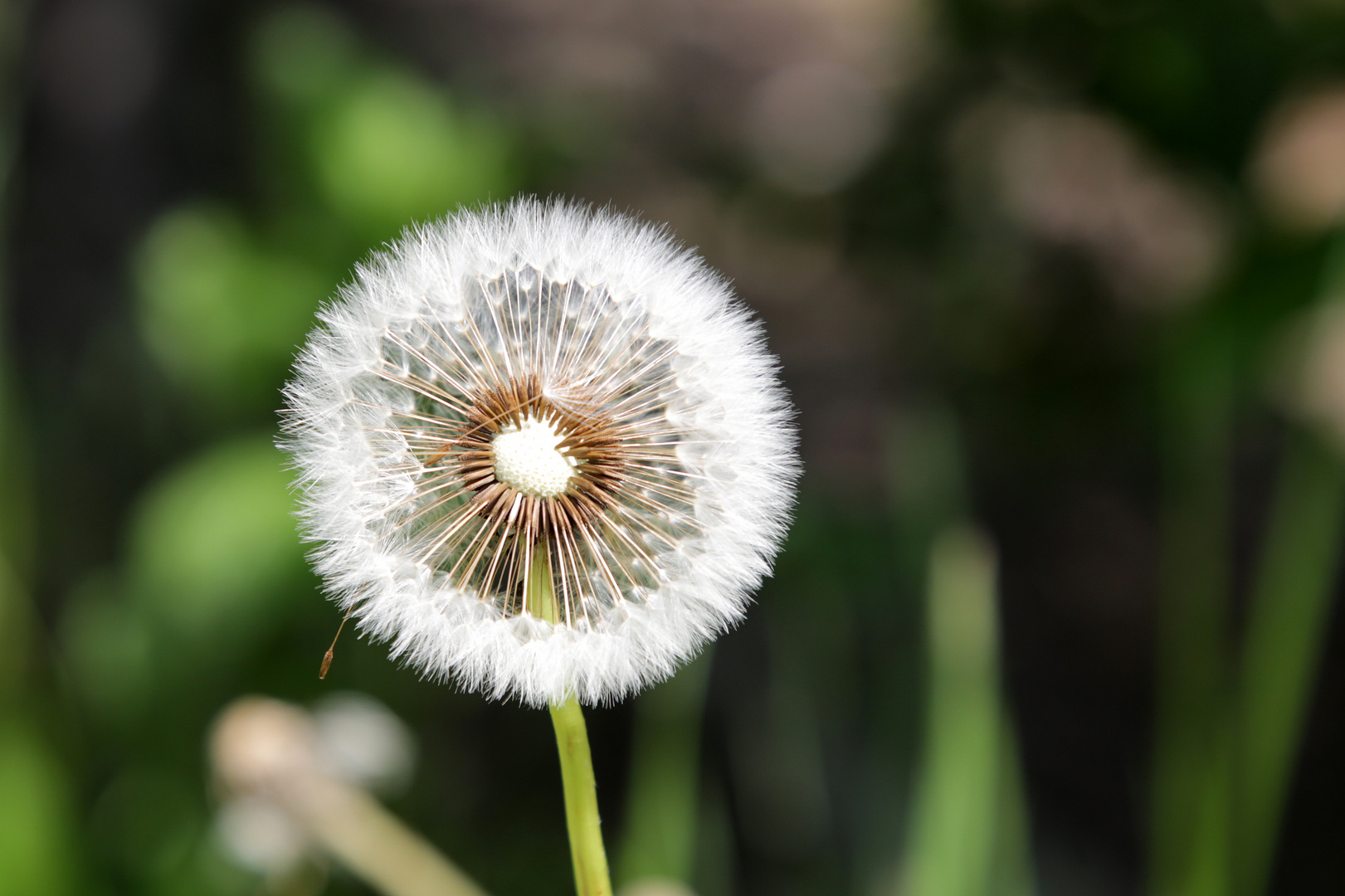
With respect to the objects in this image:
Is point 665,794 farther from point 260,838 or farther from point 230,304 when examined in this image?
point 230,304

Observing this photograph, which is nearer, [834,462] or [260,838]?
[260,838]

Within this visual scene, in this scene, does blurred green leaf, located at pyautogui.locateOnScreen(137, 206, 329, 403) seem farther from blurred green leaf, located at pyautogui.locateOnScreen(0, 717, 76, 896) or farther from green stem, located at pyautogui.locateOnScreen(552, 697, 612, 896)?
green stem, located at pyautogui.locateOnScreen(552, 697, 612, 896)

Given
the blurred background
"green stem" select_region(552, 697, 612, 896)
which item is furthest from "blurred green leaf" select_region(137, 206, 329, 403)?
"green stem" select_region(552, 697, 612, 896)

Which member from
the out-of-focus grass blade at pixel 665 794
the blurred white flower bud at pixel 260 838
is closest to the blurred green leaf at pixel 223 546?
the blurred white flower bud at pixel 260 838

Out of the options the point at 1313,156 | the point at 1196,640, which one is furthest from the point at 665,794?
the point at 1313,156

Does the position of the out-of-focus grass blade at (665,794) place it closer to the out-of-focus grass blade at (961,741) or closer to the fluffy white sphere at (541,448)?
the out-of-focus grass blade at (961,741)
